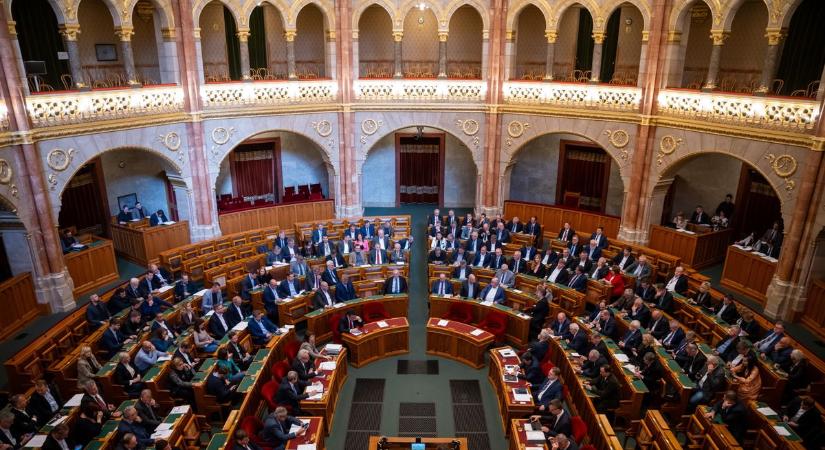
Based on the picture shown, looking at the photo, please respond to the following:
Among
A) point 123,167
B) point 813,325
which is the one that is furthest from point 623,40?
point 123,167

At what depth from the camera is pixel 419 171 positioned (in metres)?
24.8

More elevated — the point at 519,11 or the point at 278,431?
the point at 519,11

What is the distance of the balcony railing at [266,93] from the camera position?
60.2 ft

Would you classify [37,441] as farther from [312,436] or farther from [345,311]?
[345,311]

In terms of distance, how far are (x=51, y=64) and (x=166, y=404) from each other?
12611 mm

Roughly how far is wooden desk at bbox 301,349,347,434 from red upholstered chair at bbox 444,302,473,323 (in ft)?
10.5

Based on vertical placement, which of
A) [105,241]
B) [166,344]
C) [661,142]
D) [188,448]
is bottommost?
[188,448]

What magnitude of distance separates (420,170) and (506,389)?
15.1 meters

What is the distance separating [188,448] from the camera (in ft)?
31.3

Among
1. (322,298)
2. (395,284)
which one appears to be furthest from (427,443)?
(395,284)

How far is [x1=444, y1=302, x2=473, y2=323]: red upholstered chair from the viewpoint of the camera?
1431 centimetres

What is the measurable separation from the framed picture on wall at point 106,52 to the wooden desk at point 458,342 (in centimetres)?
1475

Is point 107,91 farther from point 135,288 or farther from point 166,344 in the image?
point 166,344

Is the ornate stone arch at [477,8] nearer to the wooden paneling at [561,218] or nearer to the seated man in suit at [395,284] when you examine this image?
the wooden paneling at [561,218]
